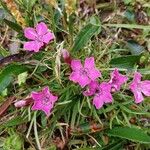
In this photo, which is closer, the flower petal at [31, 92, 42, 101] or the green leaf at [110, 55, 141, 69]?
the flower petal at [31, 92, 42, 101]

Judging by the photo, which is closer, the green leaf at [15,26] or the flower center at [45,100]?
the flower center at [45,100]

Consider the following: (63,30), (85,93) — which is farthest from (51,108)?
(63,30)

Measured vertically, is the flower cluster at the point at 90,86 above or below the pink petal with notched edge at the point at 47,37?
below

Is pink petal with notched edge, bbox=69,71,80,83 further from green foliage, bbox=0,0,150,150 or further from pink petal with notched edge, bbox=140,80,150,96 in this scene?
pink petal with notched edge, bbox=140,80,150,96

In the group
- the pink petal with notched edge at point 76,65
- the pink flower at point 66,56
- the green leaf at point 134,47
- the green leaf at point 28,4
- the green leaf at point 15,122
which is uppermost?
the green leaf at point 28,4

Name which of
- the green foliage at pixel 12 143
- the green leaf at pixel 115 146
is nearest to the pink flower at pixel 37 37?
the green foliage at pixel 12 143

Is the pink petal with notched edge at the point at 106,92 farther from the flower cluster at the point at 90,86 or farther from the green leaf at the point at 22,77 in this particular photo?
the green leaf at the point at 22,77

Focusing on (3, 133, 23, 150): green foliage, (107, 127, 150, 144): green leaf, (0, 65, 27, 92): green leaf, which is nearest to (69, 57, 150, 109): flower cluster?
(107, 127, 150, 144): green leaf

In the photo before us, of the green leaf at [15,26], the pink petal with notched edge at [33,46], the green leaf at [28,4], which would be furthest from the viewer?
the green leaf at [28,4]
